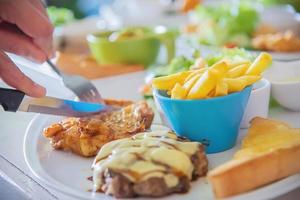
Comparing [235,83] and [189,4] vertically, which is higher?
[235,83]

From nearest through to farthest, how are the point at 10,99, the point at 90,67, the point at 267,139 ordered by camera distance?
the point at 267,139, the point at 10,99, the point at 90,67

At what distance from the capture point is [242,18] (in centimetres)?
211

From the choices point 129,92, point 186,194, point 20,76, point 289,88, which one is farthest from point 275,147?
point 129,92

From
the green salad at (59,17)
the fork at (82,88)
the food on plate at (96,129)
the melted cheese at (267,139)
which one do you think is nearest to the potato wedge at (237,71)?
the melted cheese at (267,139)

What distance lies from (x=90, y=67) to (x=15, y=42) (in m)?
0.57

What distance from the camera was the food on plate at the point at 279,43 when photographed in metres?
1.85

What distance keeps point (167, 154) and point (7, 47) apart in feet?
1.65

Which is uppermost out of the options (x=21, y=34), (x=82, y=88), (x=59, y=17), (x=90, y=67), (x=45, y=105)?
(x=21, y=34)

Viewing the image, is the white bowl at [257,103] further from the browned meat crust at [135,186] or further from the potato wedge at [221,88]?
the browned meat crust at [135,186]

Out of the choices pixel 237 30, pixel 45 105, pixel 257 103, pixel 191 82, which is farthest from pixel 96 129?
pixel 237 30

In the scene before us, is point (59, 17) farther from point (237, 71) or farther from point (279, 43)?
point (237, 71)

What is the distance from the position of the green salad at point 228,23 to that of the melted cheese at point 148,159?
1.03m

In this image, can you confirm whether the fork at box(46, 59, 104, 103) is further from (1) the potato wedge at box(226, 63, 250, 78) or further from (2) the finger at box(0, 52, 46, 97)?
(1) the potato wedge at box(226, 63, 250, 78)

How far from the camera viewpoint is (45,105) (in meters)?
1.14
